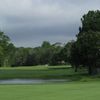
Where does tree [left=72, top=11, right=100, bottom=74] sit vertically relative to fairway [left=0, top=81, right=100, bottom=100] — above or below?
above

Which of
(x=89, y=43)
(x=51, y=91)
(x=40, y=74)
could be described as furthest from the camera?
(x=40, y=74)

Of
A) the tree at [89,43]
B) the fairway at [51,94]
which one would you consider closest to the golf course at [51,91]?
the fairway at [51,94]

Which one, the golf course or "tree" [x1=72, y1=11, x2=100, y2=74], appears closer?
the golf course

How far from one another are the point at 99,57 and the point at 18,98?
191 feet

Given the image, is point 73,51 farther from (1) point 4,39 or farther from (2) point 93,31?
(1) point 4,39

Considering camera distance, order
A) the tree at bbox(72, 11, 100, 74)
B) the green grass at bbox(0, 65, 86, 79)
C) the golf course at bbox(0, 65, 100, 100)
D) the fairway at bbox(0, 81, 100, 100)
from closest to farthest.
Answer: the fairway at bbox(0, 81, 100, 100), the golf course at bbox(0, 65, 100, 100), the tree at bbox(72, 11, 100, 74), the green grass at bbox(0, 65, 86, 79)

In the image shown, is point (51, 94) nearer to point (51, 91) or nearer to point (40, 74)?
point (51, 91)

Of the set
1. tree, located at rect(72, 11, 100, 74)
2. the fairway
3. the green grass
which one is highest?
tree, located at rect(72, 11, 100, 74)

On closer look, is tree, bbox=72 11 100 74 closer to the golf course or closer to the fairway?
the golf course

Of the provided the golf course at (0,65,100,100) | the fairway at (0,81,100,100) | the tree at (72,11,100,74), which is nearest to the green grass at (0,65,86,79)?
the tree at (72,11,100,74)

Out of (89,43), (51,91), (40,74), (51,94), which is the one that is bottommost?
(51,94)

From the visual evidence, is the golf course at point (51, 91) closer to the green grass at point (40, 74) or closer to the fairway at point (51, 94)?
the fairway at point (51, 94)

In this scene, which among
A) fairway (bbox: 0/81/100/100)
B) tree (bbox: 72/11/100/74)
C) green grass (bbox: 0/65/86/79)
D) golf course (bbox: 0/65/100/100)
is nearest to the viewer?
fairway (bbox: 0/81/100/100)

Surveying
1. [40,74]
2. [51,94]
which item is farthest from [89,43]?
[51,94]
